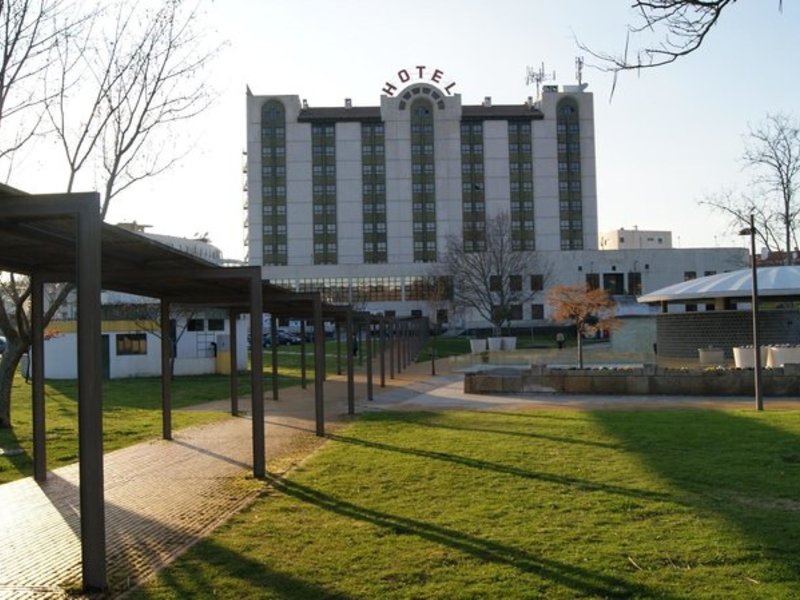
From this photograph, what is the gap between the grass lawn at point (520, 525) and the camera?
5.74 metres

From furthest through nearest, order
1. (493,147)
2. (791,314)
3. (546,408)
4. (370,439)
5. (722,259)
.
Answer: (493,147)
(722,259)
(791,314)
(546,408)
(370,439)

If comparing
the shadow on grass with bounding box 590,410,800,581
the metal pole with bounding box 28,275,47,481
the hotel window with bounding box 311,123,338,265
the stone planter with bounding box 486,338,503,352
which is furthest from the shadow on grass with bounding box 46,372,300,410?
the hotel window with bounding box 311,123,338,265

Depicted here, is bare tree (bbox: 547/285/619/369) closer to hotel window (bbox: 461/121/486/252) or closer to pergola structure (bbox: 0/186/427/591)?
pergola structure (bbox: 0/186/427/591)

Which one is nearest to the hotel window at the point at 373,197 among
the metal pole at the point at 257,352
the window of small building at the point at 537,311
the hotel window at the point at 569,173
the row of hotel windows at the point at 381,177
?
the row of hotel windows at the point at 381,177

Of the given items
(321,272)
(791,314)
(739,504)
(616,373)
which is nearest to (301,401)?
(616,373)

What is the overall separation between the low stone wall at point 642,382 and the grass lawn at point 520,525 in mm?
10111

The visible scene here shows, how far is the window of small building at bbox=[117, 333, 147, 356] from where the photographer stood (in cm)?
3769

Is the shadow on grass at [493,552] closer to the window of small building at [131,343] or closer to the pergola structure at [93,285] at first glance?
the pergola structure at [93,285]

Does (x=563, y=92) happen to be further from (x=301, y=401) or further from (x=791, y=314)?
(x=301, y=401)

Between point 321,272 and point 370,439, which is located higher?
point 321,272

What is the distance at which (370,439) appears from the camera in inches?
547

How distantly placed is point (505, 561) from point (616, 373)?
18280 mm

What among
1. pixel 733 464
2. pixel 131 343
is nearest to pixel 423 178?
pixel 131 343

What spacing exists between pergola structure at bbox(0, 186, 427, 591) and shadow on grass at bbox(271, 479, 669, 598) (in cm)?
250
